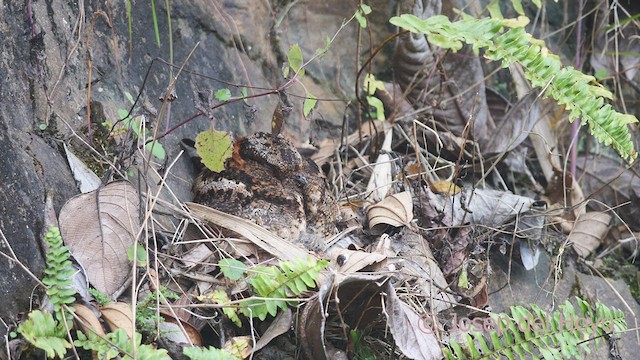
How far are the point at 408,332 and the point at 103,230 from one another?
95cm

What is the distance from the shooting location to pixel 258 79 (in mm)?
3400

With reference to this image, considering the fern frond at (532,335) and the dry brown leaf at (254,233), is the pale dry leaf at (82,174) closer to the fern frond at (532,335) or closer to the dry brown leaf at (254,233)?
the dry brown leaf at (254,233)

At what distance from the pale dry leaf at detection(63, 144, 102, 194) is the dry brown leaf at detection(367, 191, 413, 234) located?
1.06 metres

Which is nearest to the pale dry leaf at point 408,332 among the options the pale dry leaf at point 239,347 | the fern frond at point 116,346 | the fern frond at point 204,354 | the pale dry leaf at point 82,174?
the pale dry leaf at point 239,347

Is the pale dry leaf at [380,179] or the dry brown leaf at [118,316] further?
the pale dry leaf at [380,179]

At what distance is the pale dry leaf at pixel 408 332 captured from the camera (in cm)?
207

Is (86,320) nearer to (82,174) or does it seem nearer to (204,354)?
(204,354)

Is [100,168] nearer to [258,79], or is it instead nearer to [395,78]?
[258,79]

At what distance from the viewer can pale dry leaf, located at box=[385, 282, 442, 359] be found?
2.07 metres

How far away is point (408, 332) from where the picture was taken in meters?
2.11

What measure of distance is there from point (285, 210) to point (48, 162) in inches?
31.8

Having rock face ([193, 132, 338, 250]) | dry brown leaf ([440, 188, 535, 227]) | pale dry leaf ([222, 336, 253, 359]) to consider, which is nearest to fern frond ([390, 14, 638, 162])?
dry brown leaf ([440, 188, 535, 227])

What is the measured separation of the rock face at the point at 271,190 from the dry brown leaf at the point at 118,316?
0.62 metres

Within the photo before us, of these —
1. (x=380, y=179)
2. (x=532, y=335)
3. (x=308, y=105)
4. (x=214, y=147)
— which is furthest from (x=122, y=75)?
(x=532, y=335)
